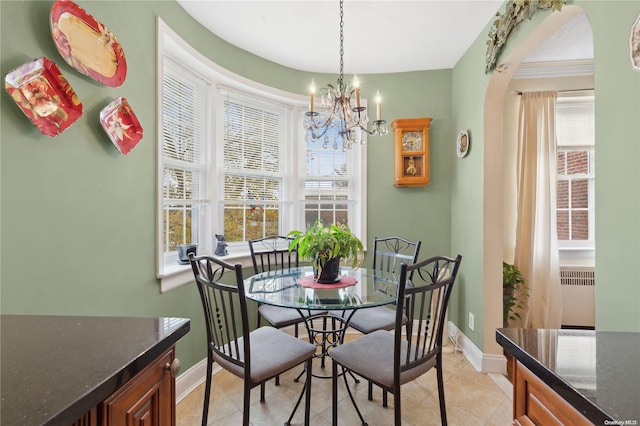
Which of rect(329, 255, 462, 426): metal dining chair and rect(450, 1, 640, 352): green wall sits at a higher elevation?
rect(450, 1, 640, 352): green wall

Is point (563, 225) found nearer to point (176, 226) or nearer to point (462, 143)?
point (462, 143)

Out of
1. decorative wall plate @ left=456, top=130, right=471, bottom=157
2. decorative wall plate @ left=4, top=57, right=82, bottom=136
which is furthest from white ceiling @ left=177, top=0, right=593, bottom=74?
decorative wall plate @ left=4, top=57, right=82, bottom=136

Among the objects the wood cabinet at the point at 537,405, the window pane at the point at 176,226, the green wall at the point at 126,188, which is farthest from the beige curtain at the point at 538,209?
the window pane at the point at 176,226

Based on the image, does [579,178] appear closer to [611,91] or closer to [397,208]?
[397,208]

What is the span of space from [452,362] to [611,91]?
2.26 m

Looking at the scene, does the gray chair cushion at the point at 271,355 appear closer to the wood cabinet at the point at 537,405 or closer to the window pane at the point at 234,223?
Result: the wood cabinet at the point at 537,405

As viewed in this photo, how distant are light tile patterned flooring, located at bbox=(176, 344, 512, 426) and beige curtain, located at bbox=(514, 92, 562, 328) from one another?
1154 millimetres

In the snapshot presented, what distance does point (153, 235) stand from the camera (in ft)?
6.19

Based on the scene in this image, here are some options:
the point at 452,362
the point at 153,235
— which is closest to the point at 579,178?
the point at 452,362

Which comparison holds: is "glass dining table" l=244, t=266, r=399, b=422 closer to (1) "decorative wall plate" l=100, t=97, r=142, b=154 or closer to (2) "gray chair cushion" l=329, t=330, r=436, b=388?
(2) "gray chair cushion" l=329, t=330, r=436, b=388

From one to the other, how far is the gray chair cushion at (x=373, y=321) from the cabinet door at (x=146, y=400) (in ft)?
4.63

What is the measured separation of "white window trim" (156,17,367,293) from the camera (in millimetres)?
1923

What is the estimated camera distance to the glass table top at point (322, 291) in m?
1.63

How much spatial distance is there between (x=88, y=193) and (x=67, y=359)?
103 centimetres
